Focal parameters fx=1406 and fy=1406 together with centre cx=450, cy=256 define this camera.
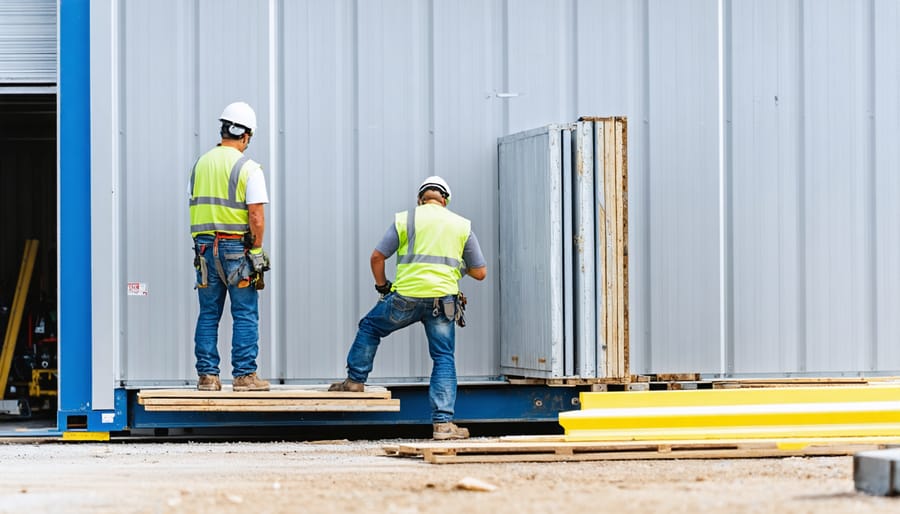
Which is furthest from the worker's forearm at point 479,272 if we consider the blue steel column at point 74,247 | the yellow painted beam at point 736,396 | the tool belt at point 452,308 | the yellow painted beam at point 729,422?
the blue steel column at point 74,247

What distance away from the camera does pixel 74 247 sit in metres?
11.5

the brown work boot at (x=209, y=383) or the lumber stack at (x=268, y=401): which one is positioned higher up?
the brown work boot at (x=209, y=383)

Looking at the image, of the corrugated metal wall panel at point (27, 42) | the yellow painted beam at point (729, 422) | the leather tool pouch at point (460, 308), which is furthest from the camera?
the corrugated metal wall panel at point (27, 42)

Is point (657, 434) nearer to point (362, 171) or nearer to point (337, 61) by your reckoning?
point (362, 171)

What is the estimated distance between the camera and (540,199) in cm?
1141

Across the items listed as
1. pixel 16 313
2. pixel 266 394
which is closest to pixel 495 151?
pixel 266 394

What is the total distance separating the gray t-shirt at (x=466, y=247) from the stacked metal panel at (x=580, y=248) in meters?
0.49

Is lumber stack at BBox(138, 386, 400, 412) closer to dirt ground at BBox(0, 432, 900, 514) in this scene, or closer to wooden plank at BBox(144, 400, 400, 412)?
wooden plank at BBox(144, 400, 400, 412)

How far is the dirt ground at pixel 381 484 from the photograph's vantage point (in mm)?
7473

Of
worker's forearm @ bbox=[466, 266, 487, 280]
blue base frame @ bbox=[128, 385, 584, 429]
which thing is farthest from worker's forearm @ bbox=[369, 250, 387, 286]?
blue base frame @ bbox=[128, 385, 584, 429]

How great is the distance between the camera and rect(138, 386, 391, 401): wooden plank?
1102 centimetres

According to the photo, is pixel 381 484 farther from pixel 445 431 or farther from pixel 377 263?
pixel 377 263

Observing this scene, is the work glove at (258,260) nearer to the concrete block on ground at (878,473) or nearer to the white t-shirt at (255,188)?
the white t-shirt at (255,188)

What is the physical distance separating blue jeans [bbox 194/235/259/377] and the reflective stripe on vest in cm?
11
